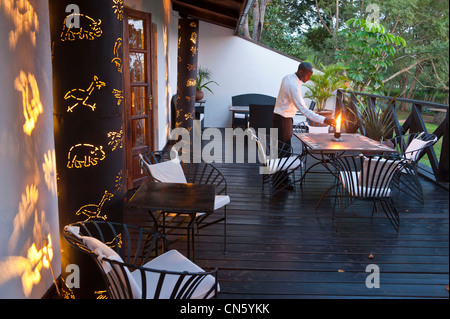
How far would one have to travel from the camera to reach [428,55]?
51.6 feet

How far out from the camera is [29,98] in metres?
2.36

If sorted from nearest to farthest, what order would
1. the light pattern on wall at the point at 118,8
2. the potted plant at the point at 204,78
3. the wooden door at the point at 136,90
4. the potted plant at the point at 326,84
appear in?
the light pattern on wall at the point at 118,8, the wooden door at the point at 136,90, the potted plant at the point at 326,84, the potted plant at the point at 204,78

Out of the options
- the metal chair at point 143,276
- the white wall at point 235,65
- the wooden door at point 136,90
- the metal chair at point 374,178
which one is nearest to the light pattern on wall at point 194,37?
the wooden door at point 136,90

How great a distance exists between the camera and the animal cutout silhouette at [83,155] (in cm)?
246

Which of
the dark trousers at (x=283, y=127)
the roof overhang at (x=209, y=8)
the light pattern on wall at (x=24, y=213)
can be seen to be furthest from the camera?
the roof overhang at (x=209, y=8)

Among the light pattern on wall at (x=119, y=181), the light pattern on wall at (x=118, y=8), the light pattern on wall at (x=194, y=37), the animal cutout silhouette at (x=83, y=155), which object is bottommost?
the light pattern on wall at (x=119, y=181)

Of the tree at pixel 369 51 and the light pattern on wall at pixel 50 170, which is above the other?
the tree at pixel 369 51

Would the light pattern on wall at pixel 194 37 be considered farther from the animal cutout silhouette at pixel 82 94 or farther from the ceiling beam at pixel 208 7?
the animal cutout silhouette at pixel 82 94

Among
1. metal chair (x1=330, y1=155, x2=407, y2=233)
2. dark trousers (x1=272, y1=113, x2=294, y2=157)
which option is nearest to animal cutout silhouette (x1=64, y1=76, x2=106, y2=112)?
metal chair (x1=330, y1=155, x2=407, y2=233)

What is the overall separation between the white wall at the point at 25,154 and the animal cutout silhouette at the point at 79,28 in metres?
0.22

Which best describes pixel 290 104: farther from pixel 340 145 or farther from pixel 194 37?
pixel 194 37

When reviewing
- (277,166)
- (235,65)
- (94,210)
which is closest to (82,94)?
(94,210)

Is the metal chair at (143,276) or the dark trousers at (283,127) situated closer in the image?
the metal chair at (143,276)
